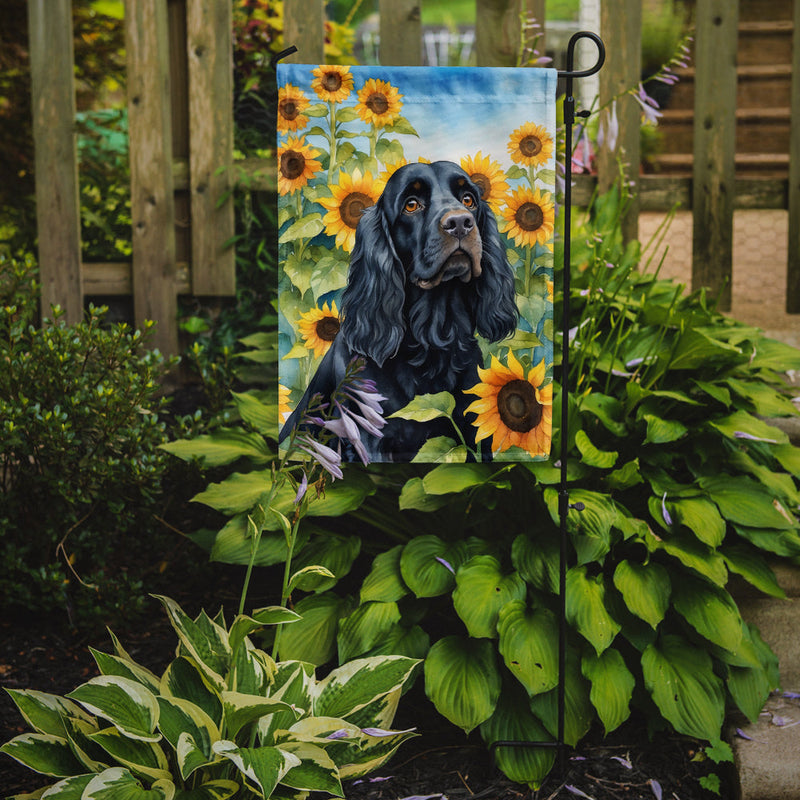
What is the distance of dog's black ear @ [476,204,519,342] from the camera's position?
6.57ft

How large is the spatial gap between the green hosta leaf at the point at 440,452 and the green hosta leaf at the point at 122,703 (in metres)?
0.76

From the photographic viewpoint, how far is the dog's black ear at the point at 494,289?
2.00 metres

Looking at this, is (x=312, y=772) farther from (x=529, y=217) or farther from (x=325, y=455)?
(x=529, y=217)

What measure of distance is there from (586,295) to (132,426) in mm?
1403

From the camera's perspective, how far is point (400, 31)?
3186 millimetres

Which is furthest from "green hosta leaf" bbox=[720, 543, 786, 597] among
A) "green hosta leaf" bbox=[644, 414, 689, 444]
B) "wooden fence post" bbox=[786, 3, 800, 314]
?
"wooden fence post" bbox=[786, 3, 800, 314]

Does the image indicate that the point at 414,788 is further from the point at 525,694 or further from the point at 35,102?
the point at 35,102

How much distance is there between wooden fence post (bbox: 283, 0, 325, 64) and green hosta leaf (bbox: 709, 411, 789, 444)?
1941 millimetres

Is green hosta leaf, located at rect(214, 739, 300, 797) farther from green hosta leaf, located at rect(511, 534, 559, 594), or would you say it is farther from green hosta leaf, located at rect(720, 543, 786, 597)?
green hosta leaf, located at rect(720, 543, 786, 597)

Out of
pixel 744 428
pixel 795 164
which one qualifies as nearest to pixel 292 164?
pixel 744 428

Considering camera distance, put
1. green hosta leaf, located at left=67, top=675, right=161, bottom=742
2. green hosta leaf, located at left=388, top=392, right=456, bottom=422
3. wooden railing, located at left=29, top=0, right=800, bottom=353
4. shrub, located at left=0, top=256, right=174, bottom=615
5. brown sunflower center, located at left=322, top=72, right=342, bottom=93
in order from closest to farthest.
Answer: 1. green hosta leaf, located at left=67, top=675, right=161, bottom=742
2. brown sunflower center, located at left=322, top=72, right=342, bottom=93
3. green hosta leaf, located at left=388, top=392, right=456, bottom=422
4. shrub, located at left=0, top=256, right=174, bottom=615
5. wooden railing, located at left=29, top=0, right=800, bottom=353

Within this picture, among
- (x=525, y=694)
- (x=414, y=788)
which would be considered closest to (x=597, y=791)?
(x=525, y=694)

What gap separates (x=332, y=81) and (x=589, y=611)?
52.8 inches

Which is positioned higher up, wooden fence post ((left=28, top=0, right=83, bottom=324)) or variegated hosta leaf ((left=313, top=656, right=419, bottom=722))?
wooden fence post ((left=28, top=0, right=83, bottom=324))
